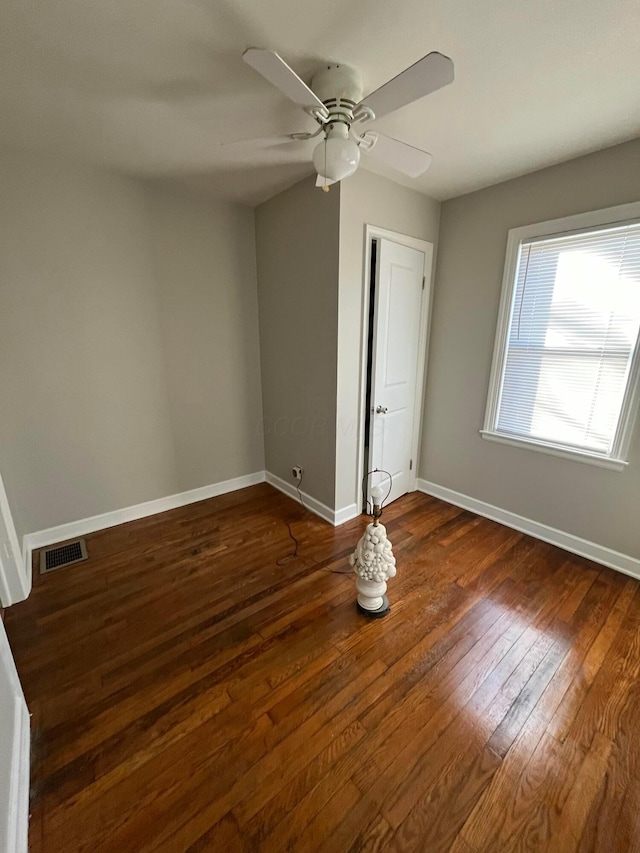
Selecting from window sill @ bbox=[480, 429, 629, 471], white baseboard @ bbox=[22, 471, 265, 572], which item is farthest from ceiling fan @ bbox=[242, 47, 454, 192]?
white baseboard @ bbox=[22, 471, 265, 572]

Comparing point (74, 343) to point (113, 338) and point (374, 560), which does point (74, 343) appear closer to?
point (113, 338)

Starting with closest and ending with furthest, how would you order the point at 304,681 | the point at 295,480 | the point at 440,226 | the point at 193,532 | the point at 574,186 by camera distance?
the point at 304,681 < the point at 574,186 < the point at 193,532 < the point at 440,226 < the point at 295,480

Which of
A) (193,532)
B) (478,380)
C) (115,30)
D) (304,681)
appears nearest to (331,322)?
(478,380)

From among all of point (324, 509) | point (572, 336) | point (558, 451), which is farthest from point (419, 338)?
point (324, 509)

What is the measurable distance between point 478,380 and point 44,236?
3.21 meters

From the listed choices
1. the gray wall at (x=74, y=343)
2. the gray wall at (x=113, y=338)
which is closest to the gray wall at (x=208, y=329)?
the gray wall at (x=113, y=338)

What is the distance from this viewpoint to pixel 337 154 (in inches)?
55.6

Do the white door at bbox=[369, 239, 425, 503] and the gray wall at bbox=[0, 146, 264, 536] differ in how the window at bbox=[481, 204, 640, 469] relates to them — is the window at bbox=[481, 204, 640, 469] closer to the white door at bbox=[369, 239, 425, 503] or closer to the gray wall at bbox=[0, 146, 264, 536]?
the white door at bbox=[369, 239, 425, 503]

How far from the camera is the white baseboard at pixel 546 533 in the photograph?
2.23m

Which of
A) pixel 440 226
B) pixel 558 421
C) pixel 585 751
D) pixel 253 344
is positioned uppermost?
pixel 440 226

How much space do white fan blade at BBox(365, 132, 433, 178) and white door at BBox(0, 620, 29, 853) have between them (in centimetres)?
249

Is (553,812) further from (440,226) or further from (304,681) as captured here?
(440,226)

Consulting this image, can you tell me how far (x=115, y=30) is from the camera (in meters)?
1.22

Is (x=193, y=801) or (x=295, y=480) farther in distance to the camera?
(x=295, y=480)
